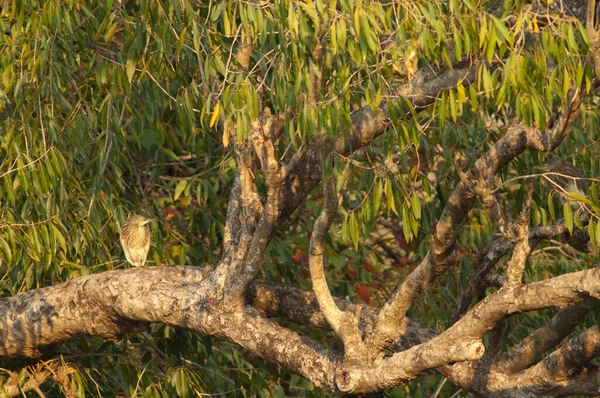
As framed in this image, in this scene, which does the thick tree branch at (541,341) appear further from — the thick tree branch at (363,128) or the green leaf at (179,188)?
Answer: the green leaf at (179,188)

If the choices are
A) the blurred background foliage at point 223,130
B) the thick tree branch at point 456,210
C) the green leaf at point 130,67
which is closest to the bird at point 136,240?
the blurred background foliage at point 223,130

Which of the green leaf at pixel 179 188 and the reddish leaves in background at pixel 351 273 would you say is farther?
the reddish leaves in background at pixel 351 273

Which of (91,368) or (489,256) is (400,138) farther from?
(91,368)

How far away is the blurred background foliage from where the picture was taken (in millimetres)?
4672

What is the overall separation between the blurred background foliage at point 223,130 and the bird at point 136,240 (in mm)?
75

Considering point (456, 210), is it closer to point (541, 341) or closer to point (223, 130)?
point (541, 341)

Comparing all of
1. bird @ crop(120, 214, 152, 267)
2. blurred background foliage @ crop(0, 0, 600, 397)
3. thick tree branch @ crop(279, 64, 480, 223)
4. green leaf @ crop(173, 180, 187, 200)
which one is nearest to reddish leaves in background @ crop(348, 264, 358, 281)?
blurred background foliage @ crop(0, 0, 600, 397)

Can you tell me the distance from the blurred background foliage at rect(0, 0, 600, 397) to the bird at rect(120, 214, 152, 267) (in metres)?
0.07

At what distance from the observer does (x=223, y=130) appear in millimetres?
5625

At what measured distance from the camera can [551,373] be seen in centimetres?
489

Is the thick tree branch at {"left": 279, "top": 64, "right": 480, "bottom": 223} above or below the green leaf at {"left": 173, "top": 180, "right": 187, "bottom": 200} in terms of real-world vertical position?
above

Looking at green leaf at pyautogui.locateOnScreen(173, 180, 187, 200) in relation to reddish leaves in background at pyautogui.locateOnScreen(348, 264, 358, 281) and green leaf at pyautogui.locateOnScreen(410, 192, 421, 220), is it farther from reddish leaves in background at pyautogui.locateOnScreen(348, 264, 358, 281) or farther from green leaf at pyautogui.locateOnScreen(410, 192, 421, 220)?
green leaf at pyautogui.locateOnScreen(410, 192, 421, 220)

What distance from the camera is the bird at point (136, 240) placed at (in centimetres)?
701

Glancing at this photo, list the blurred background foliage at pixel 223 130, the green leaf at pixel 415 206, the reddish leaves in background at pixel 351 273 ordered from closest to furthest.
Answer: the blurred background foliage at pixel 223 130
the green leaf at pixel 415 206
the reddish leaves in background at pixel 351 273
